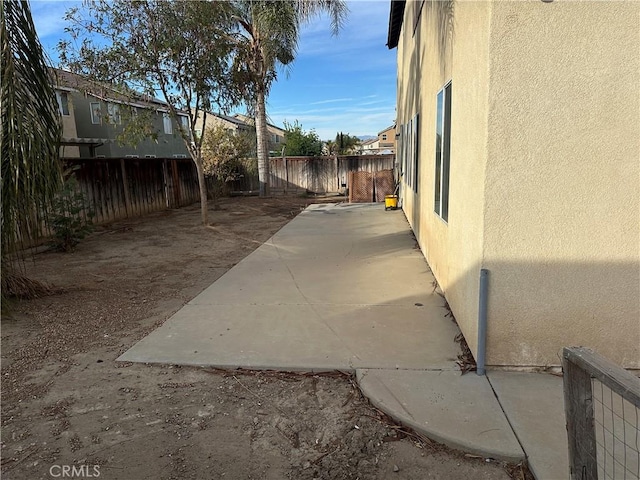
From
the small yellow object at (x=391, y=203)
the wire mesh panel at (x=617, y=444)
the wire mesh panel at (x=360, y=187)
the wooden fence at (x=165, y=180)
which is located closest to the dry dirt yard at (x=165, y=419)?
the wire mesh panel at (x=617, y=444)

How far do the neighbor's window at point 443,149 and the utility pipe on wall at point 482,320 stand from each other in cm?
175

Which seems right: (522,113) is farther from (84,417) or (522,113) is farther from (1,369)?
(1,369)

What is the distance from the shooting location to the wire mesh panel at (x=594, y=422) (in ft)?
4.83

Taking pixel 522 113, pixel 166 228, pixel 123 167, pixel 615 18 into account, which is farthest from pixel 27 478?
pixel 123 167

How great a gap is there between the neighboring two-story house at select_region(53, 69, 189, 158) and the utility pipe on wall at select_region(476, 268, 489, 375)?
578 cm

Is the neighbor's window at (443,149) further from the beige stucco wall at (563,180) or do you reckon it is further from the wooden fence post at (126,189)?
the wooden fence post at (126,189)

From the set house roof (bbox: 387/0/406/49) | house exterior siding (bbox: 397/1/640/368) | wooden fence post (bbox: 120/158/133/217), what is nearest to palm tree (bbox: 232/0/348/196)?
house roof (bbox: 387/0/406/49)

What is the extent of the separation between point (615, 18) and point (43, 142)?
5314mm

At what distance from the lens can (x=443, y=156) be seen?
16.3 ft

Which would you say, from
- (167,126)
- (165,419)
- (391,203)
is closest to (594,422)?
(165,419)

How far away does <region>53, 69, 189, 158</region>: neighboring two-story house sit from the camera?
1086cm

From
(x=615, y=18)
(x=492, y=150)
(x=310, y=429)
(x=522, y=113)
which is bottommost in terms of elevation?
(x=310, y=429)

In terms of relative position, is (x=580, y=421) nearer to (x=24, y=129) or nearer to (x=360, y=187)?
(x=24, y=129)

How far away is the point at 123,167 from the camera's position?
1312cm
